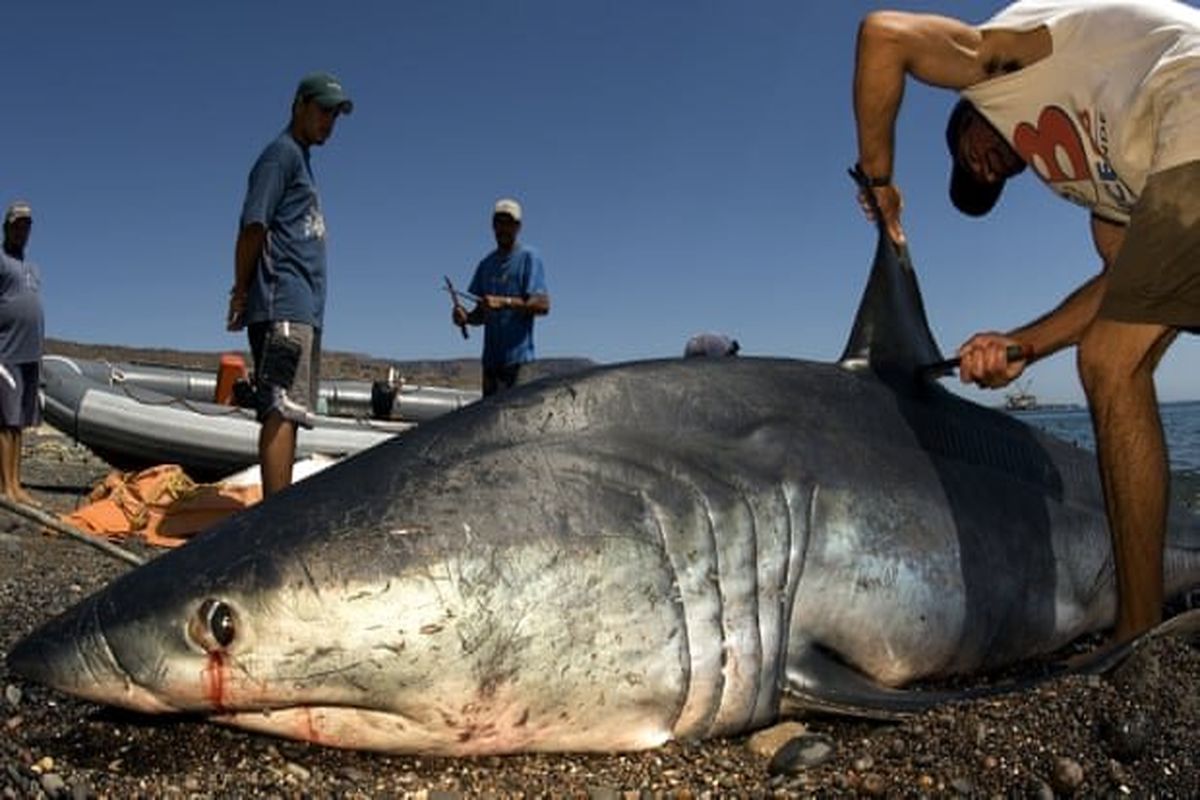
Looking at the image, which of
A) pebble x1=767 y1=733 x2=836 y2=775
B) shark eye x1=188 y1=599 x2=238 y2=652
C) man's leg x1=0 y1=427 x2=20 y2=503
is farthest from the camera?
man's leg x1=0 y1=427 x2=20 y2=503

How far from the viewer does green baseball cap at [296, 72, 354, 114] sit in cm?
484

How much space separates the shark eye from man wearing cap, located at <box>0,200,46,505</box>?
5.46m

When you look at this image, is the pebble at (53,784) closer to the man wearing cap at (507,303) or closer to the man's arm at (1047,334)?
the man's arm at (1047,334)

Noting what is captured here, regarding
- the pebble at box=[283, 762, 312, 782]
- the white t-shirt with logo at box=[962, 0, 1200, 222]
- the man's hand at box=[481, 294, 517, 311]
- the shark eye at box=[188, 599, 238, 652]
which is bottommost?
the pebble at box=[283, 762, 312, 782]

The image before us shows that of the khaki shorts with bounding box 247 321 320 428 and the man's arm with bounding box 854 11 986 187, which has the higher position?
the man's arm with bounding box 854 11 986 187

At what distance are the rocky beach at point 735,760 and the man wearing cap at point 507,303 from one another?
5.27m

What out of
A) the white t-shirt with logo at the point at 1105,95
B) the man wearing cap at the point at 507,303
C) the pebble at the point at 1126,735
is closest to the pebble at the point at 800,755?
the pebble at the point at 1126,735

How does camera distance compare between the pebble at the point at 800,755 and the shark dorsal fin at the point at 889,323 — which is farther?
the shark dorsal fin at the point at 889,323

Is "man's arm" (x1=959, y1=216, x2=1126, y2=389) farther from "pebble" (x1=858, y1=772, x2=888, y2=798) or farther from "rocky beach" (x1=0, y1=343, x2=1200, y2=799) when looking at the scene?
"pebble" (x1=858, y1=772, x2=888, y2=798)

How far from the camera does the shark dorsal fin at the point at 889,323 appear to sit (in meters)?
3.16

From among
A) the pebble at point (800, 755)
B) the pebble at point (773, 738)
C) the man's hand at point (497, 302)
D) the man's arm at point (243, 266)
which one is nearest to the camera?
the pebble at point (800, 755)

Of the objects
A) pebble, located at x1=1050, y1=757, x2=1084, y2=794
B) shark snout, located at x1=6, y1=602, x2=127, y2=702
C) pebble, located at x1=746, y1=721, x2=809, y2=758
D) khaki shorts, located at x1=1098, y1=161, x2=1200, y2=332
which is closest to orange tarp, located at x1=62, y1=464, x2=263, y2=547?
shark snout, located at x1=6, y1=602, x2=127, y2=702

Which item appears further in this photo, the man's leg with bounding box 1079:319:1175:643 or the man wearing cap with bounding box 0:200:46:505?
the man wearing cap with bounding box 0:200:46:505

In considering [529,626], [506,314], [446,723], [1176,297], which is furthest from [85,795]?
[506,314]
